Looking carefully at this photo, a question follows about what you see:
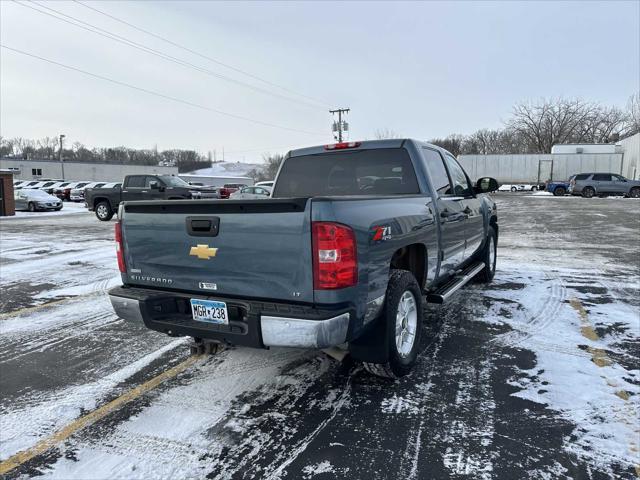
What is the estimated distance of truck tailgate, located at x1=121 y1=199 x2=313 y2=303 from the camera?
273 centimetres

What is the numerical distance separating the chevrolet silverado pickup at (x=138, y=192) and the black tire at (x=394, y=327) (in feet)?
49.8

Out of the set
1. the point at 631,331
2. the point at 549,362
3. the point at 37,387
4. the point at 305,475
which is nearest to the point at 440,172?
the point at 549,362

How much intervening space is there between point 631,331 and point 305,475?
4.05m

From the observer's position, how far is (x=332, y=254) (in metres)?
2.66

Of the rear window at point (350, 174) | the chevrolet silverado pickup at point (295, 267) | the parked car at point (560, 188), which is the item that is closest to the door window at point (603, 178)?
the parked car at point (560, 188)

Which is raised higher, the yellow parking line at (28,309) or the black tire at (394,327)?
the black tire at (394,327)

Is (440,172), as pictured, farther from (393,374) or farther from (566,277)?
(566,277)

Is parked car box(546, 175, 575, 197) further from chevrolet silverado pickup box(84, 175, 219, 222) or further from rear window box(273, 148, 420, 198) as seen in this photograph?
rear window box(273, 148, 420, 198)

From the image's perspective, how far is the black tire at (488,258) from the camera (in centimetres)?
657

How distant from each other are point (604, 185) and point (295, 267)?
115 ft

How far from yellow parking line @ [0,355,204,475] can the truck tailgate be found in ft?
2.79

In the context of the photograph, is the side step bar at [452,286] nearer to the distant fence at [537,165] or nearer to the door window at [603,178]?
the door window at [603,178]

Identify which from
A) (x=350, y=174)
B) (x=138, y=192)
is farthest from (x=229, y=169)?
(x=350, y=174)

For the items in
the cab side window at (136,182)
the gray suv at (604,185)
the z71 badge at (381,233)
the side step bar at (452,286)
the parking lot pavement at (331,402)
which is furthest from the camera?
the gray suv at (604,185)
